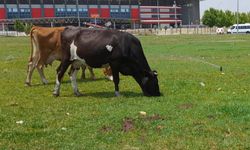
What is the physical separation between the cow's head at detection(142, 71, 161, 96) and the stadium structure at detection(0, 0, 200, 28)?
11794cm

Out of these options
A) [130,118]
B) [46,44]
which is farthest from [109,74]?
[130,118]

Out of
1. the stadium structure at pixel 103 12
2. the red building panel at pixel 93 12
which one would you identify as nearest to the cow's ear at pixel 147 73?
the stadium structure at pixel 103 12

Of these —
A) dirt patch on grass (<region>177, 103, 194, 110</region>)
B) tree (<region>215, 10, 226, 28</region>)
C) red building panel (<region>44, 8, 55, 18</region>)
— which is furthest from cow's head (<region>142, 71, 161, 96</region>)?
tree (<region>215, 10, 226, 28</region>)

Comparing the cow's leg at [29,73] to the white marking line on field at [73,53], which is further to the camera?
the cow's leg at [29,73]

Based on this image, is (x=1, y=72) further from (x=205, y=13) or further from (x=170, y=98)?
(x=205, y=13)

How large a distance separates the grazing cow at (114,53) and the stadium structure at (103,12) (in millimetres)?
117366

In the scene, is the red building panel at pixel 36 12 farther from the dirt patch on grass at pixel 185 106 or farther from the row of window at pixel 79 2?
the dirt patch on grass at pixel 185 106

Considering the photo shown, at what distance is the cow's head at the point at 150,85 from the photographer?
39.6 feet

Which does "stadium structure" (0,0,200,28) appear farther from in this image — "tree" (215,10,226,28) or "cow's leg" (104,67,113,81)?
"cow's leg" (104,67,113,81)

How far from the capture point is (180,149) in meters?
7.07

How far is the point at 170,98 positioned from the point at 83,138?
13.7 ft

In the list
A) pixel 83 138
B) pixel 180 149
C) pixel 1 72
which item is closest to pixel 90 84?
pixel 1 72

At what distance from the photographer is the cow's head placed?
1207 centimetres

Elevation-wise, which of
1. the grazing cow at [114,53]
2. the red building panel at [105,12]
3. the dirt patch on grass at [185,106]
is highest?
the red building panel at [105,12]
